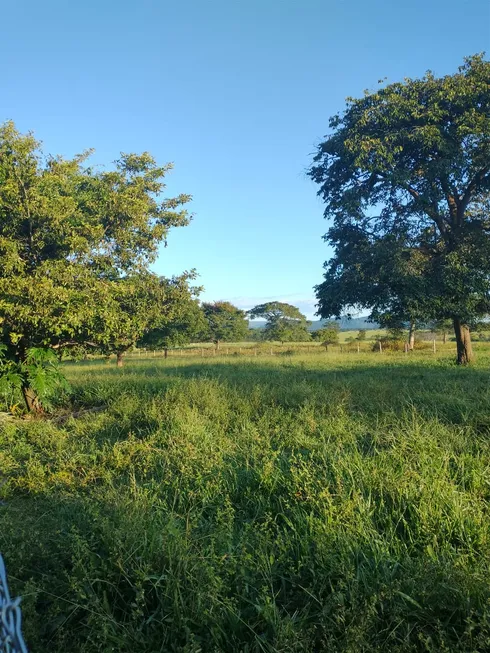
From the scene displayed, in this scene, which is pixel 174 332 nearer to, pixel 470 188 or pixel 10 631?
pixel 470 188

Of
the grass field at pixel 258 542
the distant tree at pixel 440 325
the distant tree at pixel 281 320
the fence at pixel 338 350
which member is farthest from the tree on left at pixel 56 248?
the distant tree at pixel 281 320

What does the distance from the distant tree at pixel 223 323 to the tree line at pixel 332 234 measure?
33.5 meters

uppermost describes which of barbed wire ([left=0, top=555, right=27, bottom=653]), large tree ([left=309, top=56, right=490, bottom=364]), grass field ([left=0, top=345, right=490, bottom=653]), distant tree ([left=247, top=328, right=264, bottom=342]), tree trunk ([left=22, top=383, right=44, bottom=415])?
large tree ([left=309, top=56, right=490, bottom=364])

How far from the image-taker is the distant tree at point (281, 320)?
211 feet

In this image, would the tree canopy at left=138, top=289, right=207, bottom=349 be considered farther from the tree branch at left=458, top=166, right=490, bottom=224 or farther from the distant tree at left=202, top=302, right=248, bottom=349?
the tree branch at left=458, top=166, right=490, bottom=224

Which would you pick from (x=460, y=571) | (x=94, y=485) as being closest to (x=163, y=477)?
(x=94, y=485)

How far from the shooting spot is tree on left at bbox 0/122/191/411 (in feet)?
23.3

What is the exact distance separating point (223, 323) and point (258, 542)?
46.6 meters

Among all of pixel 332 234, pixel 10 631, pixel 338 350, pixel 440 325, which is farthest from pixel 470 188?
pixel 338 350

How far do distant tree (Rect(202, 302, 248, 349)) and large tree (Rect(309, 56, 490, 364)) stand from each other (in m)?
33.1

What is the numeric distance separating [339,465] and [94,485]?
8.43 feet

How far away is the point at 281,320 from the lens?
65312mm

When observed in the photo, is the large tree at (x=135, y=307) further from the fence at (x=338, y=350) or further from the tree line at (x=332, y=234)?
the fence at (x=338, y=350)

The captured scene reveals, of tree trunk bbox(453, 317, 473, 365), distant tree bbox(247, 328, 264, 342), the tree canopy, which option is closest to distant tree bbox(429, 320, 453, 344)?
tree trunk bbox(453, 317, 473, 365)
